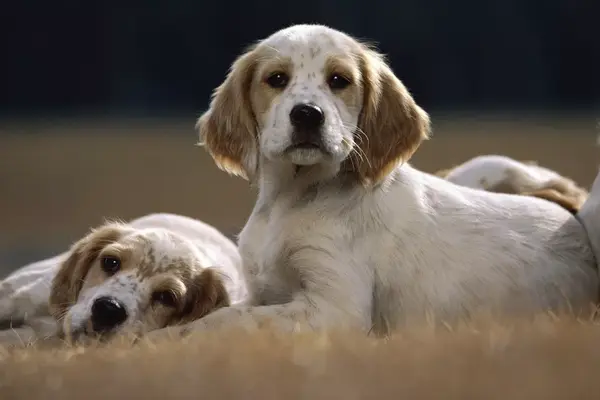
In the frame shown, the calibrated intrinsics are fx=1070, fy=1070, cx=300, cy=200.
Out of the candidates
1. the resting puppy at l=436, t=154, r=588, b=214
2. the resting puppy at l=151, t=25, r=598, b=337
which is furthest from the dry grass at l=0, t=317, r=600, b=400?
the resting puppy at l=436, t=154, r=588, b=214

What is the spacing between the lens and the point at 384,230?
268 centimetres

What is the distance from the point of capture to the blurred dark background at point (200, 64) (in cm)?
639

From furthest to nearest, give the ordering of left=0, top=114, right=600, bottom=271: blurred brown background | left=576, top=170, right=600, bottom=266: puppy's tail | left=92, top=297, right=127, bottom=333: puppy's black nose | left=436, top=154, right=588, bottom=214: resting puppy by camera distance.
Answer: left=0, top=114, right=600, bottom=271: blurred brown background → left=436, top=154, right=588, bottom=214: resting puppy → left=576, top=170, right=600, bottom=266: puppy's tail → left=92, top=297, right=127, bottom=333: puppy's black nose

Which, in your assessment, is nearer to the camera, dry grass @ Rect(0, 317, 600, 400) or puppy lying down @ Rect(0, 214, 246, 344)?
dry grass @ Rect(0, 317, 600, 400)

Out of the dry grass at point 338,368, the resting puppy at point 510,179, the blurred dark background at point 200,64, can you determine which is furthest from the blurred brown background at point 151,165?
the dry grass at point 338,368

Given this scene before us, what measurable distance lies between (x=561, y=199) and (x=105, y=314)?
1.39m

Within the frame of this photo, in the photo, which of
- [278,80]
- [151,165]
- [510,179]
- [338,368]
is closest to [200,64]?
[151,165]

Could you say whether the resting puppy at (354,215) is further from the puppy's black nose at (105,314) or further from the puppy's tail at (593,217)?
the puppy's black nose at (105,314)

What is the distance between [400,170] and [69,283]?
0.97 meters

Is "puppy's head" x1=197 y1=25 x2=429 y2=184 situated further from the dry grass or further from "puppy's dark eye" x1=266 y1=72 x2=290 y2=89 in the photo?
the dry grass

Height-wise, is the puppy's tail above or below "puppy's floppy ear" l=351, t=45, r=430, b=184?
below

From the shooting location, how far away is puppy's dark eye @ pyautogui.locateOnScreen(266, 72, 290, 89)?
2672mm

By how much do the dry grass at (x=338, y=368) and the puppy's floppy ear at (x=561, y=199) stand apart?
3.64ft

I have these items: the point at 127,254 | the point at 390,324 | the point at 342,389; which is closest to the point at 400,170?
the point at 390,324
